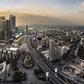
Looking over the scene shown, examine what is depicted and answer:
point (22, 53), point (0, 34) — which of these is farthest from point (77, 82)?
point (0, 34)

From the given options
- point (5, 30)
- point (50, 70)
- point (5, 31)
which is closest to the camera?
point (50, 70)

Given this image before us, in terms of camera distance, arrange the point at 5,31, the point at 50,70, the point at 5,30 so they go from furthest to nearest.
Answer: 1. the point at 5,30
2. the point at 5,31
3. the point at 50,70

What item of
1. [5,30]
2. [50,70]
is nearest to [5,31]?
[5,30]

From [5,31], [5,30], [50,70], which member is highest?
[5,30]

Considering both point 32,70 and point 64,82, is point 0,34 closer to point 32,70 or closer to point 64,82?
point 32,70

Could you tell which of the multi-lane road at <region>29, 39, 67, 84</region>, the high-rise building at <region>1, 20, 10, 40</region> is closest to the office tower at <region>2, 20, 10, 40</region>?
the high-rise building at <region>1, 20, 10, 40</region>

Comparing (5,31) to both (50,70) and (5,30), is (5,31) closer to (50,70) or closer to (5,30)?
(5,30)

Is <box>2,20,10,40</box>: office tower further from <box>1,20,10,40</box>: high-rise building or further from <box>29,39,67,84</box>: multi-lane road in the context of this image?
<box>29,39,67,84</box>: multi-lane road

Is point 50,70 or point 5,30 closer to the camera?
point 50,70

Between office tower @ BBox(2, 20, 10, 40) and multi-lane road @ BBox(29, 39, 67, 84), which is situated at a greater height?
office tower @ BBox(2, 20, 10, 40)

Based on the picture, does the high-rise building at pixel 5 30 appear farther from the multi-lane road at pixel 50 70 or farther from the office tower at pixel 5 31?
the multi-lane road at pixel 50 70

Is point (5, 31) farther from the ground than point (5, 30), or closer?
closer
